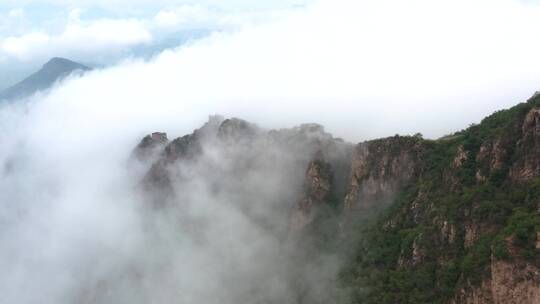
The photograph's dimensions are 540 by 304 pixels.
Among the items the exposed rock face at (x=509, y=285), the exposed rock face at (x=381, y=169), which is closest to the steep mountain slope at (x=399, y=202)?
the exposed rock face at (x=509, y=285)

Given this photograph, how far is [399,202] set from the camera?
397ft

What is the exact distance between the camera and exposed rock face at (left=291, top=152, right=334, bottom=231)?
14188 centimetres

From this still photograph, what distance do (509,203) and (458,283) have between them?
13.4m

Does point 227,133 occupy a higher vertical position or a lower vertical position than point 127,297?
higher

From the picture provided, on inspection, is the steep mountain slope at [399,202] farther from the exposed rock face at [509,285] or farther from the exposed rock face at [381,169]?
the exposed rock face at [381,169]

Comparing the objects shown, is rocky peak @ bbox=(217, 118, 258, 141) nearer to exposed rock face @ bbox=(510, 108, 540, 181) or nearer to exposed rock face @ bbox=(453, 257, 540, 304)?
exposed rock face @ bbox=(510, 108, 540, 181)

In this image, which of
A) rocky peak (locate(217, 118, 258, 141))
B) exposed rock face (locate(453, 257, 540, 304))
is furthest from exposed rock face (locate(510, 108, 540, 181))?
rocky peak (locate(217, 118, 258, 141))

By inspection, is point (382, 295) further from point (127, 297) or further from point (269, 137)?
point (127, 297)

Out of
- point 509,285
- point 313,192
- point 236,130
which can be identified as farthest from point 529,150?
point 236,130

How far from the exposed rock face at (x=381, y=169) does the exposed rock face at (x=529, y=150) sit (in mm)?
31182

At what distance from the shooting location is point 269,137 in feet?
554

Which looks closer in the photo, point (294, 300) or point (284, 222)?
point (294, 300)

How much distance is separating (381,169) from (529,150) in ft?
137

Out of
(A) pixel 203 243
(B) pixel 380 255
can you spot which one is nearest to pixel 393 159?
(B) pixel 380 255
